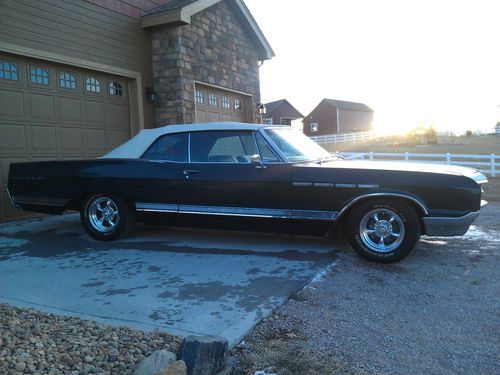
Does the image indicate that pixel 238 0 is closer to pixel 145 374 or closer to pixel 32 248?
pixel 32 248

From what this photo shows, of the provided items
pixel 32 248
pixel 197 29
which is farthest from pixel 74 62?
pixel 32 248

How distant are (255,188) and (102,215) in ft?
7.10

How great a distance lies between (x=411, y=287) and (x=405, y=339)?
1.06 metres

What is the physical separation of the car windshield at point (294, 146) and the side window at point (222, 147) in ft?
0.96

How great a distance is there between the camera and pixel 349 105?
183ft

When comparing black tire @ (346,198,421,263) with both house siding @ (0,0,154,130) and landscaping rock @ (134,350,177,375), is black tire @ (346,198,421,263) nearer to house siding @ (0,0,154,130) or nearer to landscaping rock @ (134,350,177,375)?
landscaping rock @ (134,350,177,375)

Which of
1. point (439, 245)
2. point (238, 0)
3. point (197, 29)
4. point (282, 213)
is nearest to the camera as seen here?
point (282, 213)

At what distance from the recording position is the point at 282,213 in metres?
5.06

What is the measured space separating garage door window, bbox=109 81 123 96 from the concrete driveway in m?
3.97

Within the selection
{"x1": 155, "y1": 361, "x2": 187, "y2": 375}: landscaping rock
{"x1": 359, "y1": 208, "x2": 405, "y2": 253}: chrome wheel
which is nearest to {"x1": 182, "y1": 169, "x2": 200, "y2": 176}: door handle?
{"x1": 359, "y1": 208, "x2": 405, "y2": 253}: chrome wheel

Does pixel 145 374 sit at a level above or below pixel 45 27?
below

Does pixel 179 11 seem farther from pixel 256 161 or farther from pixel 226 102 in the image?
pixel 256 161

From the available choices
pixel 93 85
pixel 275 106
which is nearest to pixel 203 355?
pixel 93 85

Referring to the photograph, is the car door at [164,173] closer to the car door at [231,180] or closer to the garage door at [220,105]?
the car door at [231,180]
